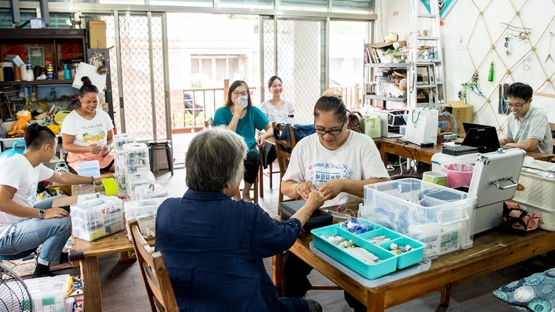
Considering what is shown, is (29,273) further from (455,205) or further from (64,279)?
(455,205)

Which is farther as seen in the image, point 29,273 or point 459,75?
point 459,75

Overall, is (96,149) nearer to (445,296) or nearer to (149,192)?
(149,192)

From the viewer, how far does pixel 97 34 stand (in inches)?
203

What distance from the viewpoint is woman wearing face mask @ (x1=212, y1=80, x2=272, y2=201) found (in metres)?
4.14

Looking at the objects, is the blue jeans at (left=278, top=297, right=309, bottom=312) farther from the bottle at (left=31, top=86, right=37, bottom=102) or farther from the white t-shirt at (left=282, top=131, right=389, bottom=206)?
the bottle at (left=31, top=86, right=37, bottom=102)

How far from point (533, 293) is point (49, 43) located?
5.45 m

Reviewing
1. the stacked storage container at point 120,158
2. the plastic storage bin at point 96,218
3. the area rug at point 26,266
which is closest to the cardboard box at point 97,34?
the stacked storage container at point 120,158

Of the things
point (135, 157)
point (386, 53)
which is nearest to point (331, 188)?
point (135, 157)

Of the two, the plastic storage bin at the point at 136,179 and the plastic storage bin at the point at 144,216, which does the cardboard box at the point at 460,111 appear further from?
the plastic storage bin at the point at 144,216

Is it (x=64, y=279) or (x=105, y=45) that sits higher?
(x=105, y=45)

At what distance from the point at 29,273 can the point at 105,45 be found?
3.03 m

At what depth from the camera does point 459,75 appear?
5930 mm

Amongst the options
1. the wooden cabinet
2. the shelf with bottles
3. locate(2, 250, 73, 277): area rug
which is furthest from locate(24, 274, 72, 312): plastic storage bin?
the shelf with bottles

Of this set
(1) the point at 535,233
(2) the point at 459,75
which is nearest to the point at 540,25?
(2) the point at 459,75
